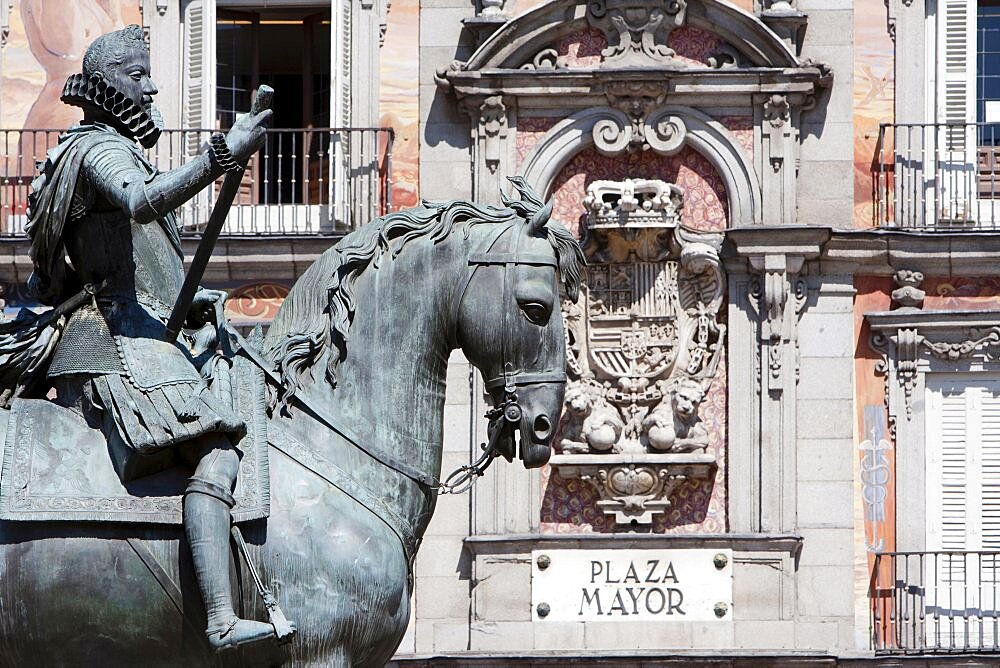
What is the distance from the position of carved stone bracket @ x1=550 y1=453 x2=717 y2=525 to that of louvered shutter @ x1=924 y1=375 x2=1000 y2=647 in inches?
65.9

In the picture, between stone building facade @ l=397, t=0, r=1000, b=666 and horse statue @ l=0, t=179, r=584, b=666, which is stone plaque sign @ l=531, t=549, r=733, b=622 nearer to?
stone building facade @ l=397, t=0, r=1000, b=666

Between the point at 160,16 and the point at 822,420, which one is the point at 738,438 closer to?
the point at 822,420

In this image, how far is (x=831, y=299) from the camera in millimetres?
21172

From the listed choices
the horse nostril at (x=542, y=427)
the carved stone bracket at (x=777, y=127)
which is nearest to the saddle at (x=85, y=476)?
the horse nostril at (x=542, y=427)

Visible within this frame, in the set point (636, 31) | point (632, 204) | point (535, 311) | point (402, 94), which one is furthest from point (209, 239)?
point (402, 94)

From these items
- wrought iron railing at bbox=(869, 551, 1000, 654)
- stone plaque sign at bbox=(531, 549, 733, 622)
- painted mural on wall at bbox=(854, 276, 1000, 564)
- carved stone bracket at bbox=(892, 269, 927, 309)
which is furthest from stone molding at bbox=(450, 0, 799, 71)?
wrought iron railing at bbox=(869, 551, 1000, 654)

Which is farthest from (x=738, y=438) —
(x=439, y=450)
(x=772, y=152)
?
A: (x=439, y=450)

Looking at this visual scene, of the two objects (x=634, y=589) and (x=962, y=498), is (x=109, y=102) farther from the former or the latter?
(x=962, y=498)

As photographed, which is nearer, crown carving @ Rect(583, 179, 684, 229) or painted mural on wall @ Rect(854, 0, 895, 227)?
crown carving @ Rect(583, 179, 684, 229)

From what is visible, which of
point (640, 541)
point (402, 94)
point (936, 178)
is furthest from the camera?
point (402, 94)

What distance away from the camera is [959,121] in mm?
21219

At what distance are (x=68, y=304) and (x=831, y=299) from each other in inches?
504

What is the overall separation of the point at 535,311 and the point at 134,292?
4.12ft

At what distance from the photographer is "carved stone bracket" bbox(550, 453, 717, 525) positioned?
20.8 metres
